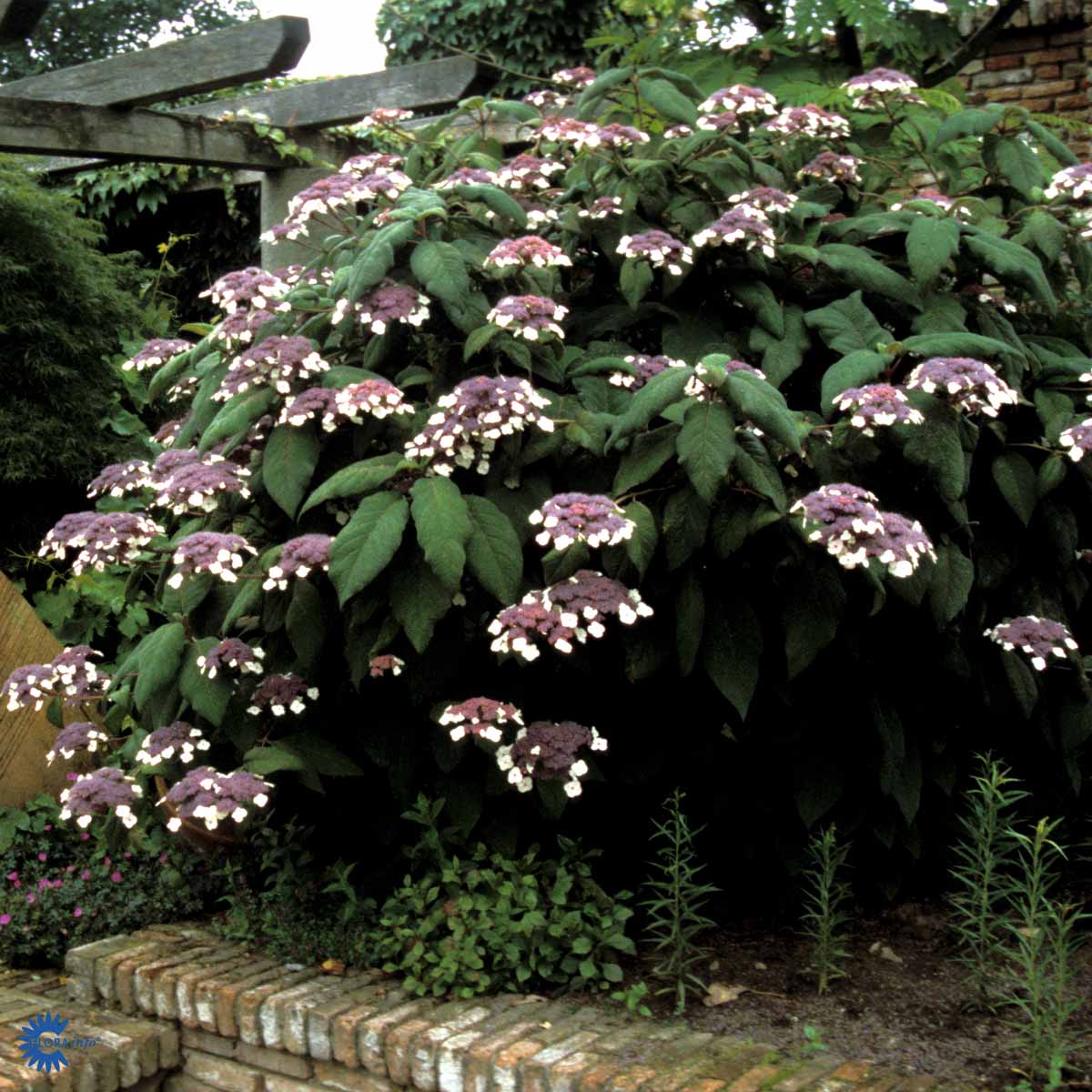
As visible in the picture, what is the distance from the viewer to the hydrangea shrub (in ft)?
8.84

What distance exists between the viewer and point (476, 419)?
2672mm

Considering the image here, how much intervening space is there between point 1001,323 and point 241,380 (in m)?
1.80

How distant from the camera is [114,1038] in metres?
3.02

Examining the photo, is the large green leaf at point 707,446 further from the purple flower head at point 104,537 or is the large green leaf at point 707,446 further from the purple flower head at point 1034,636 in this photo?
the purple flower head at point 104,537

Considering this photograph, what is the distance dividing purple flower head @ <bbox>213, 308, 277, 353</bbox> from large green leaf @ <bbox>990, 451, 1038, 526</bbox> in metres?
1.70

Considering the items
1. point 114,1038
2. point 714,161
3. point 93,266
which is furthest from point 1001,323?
point 93,266

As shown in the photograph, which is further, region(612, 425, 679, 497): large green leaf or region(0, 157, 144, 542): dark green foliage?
region(0, 157, 144, 542): dark green foliage

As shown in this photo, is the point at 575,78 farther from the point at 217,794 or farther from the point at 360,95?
the point at 217,794

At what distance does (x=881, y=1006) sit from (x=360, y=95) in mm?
4109

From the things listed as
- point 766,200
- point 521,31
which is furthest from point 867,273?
point 521,31

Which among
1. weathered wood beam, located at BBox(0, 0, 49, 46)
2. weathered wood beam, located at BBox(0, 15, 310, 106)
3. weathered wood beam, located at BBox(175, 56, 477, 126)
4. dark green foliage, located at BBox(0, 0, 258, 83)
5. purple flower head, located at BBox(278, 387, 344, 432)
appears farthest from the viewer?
dark green foliage, located at BBox(0, 0, 258, 83)

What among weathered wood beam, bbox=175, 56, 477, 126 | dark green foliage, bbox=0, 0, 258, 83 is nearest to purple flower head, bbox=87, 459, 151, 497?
weathered wood beam, bbox=175, 56, 477, 126

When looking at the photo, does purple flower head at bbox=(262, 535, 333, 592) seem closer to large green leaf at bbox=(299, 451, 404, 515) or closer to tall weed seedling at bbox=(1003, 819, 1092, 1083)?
Result: large green leaf at bbox=(299, 451, 404, 515)

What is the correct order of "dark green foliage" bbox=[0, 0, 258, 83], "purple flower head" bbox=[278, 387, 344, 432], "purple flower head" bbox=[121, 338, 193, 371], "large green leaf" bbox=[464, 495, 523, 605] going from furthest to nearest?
"dark green foliage" bbox=[0, 0, 258, 83] < "purple flower head" bbox=[121, 338, 193, 371] < "purple flower head" bbox=[278, 387, 344, 432] < "large green leaf" bbox=[464, 495, 523, 605]
